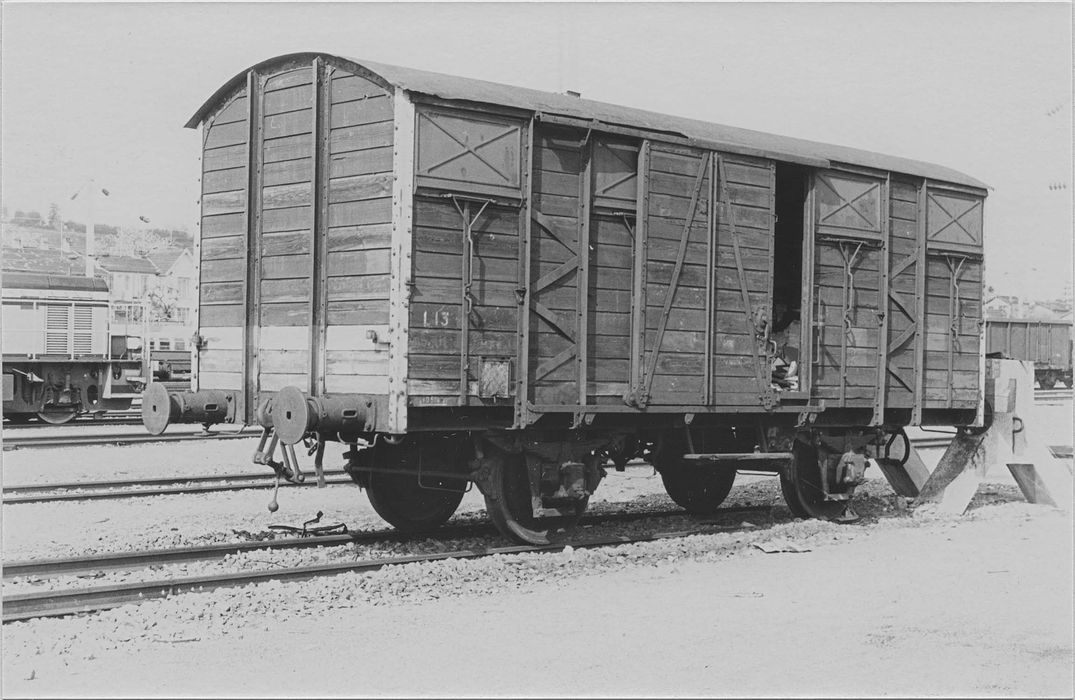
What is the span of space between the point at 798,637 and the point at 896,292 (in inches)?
250

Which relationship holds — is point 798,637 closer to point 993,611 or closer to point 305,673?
point 993,611

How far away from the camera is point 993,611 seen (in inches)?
291

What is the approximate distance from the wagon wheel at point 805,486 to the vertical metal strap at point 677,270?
2.78 metres

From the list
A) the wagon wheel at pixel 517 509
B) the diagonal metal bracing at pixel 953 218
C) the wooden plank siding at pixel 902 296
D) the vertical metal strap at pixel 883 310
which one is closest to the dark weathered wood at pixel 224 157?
the wagon wheel at pixel 517 509

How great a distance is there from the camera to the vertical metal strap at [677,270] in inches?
381

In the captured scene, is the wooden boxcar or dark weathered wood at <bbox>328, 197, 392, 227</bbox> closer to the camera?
dark weathered wood at <bbox>328, 197, 392, 227</bbox>

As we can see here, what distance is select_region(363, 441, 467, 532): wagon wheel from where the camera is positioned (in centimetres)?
966

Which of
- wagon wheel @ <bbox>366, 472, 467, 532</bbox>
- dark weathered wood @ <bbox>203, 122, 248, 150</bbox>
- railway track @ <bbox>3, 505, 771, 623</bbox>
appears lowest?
railway track @ <bbox>3, 505, 771, 623</bbox>

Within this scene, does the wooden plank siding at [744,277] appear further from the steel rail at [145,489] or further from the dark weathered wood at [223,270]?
the steel rail at [145,489]

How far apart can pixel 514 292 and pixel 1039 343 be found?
44705 millimetres

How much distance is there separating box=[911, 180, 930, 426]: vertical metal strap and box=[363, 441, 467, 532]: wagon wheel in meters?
5.45

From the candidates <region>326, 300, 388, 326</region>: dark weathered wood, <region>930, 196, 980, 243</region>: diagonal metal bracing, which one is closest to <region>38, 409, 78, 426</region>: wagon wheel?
<region>326, 300, 388, 326</region>: dark weathered wood

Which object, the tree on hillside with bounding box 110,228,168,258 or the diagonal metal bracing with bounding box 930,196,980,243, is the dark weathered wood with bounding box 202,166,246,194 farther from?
the tree on hillside with bounding box 110,228,168,258

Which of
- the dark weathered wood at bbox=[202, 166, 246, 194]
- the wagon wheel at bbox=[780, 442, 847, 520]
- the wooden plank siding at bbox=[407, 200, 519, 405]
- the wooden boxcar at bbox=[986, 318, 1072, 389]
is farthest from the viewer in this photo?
the wooden boxcar at bbox=[986, 318, 1072, 389]
